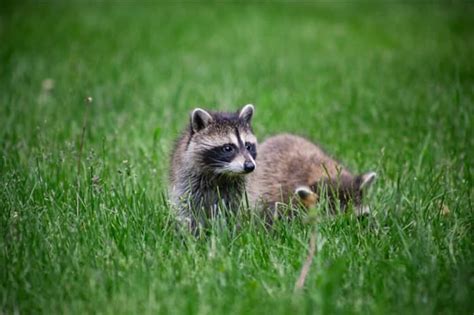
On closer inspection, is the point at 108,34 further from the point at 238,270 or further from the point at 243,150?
the point at 238,270

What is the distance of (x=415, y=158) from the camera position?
6.97 meters

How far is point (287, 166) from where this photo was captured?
270 inches

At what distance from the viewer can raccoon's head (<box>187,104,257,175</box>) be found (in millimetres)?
5602

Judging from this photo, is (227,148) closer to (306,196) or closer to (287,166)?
(306,196)

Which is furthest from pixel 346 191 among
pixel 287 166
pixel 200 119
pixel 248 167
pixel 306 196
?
pixel 200 119

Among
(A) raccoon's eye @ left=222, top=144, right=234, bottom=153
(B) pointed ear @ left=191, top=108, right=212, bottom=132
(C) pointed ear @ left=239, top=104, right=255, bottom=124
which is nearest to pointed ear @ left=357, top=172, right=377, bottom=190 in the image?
(C) pointed ear @ left=239, top=104, right=255, bottom=124

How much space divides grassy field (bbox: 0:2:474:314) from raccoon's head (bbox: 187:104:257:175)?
A: 1.68 ft

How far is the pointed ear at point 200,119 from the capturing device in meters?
5.78

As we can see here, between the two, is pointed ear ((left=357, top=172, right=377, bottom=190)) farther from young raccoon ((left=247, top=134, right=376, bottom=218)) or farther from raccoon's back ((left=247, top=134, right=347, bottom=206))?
raccoon's back ((left=247, top=134, right=347, bottom=206))

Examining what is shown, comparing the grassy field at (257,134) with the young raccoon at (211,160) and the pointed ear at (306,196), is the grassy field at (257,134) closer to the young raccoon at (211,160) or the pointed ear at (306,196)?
the young raccoon at (211,160)

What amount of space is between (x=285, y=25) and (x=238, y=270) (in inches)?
514

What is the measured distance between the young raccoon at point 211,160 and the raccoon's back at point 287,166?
55cm

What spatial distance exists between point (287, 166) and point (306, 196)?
81 centimetres

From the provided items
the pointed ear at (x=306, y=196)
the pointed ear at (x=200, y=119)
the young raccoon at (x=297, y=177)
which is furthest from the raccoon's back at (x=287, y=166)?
the pointed ear at (x=200, y=119)
